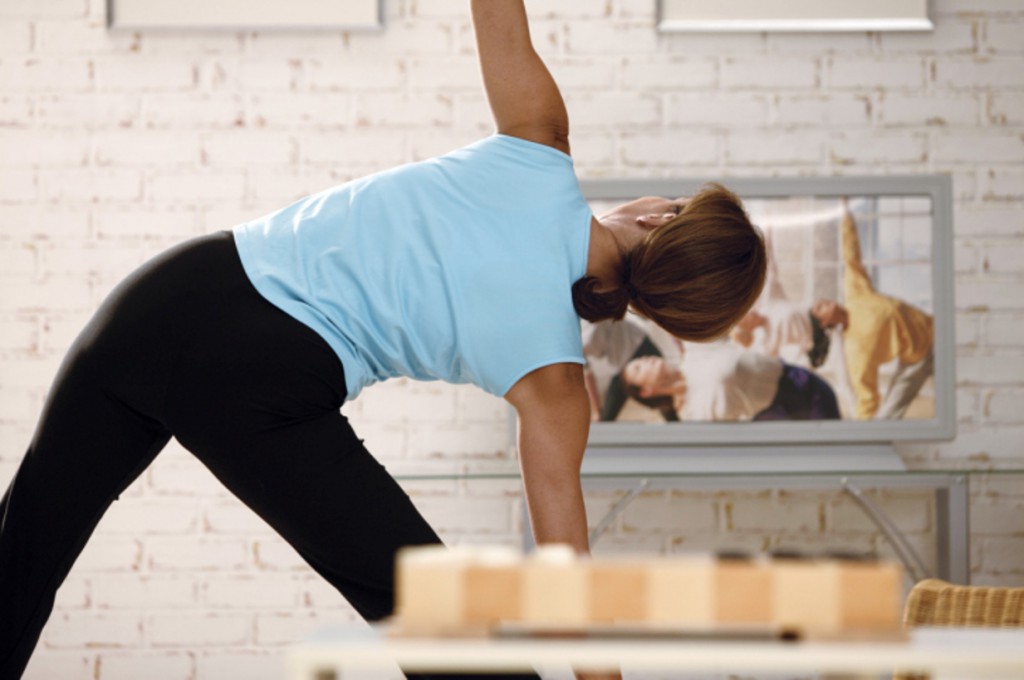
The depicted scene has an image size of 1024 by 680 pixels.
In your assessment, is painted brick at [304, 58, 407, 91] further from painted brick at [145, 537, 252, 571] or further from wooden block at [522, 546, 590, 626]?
wooden block at [522, 546, 590, 626]

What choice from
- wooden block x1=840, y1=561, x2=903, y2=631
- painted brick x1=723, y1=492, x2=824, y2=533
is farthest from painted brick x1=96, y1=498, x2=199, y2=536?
wooden block x1=840, y1=561, x2=903, y2=631

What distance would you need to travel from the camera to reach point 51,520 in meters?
1.36

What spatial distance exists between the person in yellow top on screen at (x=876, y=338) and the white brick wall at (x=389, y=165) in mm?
252

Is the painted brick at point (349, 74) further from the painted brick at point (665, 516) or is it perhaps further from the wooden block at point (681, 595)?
the wooden block at point (681, 595)

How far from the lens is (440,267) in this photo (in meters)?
1.36

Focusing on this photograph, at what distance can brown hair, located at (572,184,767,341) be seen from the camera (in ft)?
4.39

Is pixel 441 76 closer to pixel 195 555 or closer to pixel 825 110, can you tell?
pixel 825 110

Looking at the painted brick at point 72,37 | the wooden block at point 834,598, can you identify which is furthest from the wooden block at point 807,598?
the painted brick at point 72,37

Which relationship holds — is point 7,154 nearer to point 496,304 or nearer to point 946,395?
point 496,304

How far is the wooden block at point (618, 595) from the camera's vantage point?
77cm

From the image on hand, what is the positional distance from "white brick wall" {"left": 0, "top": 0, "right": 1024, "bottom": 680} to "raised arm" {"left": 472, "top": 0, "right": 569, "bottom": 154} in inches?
51.5

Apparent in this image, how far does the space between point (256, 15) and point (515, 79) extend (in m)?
1.50

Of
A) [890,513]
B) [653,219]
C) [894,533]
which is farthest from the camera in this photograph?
[890,513]

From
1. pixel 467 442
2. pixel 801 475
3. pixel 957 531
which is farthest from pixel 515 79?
pixel 467 442
